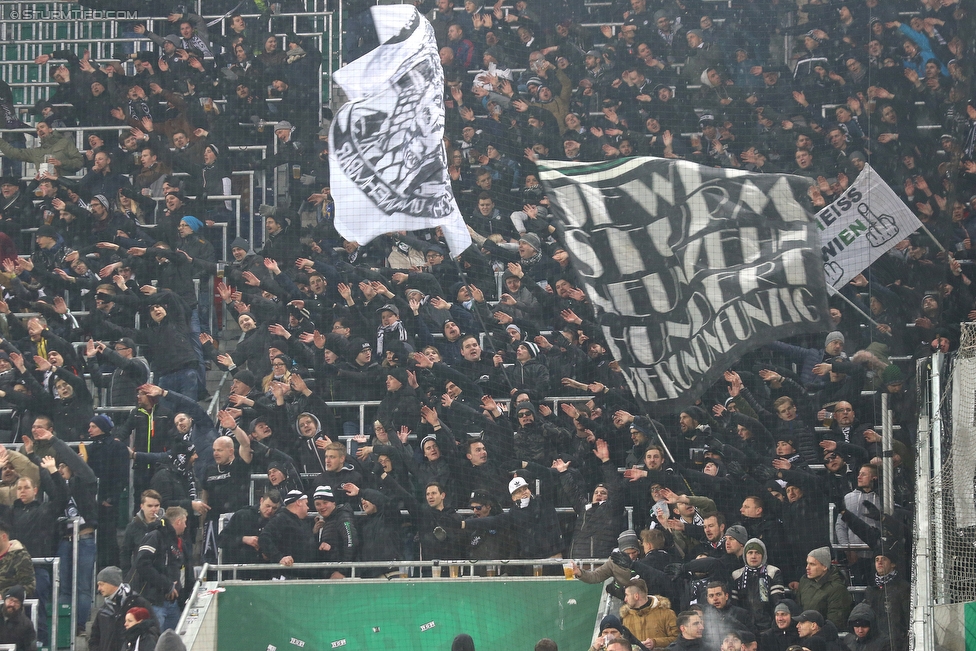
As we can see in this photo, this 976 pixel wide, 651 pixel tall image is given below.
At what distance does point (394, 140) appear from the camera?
9438 mm

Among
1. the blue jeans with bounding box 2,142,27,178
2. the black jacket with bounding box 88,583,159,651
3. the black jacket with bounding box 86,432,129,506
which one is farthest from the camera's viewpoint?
the blue jeans with bounding box 2,142,27,178

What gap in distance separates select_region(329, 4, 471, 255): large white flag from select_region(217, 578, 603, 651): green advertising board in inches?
99.2

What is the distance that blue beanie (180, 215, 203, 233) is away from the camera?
9484 millimetres

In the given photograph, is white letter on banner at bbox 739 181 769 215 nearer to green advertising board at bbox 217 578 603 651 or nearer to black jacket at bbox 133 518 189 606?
green advertising board at bbox 217 578 603 651

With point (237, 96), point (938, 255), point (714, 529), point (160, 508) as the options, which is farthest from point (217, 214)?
point (938, 255)

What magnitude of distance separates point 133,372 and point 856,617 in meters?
4.65

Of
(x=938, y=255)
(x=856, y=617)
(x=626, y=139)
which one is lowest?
(x=856, y=617)

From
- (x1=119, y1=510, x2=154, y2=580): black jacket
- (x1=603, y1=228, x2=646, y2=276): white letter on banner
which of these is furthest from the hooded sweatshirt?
(x1=119, y1=510, x2=154, y2=580): black jacket

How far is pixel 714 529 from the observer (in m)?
7.66

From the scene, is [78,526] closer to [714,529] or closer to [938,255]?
[714,529]

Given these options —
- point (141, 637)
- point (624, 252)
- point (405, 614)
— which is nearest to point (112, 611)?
point (141, 637)

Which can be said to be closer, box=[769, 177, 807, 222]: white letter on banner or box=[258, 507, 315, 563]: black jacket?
box=[258, 507, 315, 563]: black jacket

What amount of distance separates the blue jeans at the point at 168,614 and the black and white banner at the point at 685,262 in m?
3.11

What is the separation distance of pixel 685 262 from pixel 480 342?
1456mm
